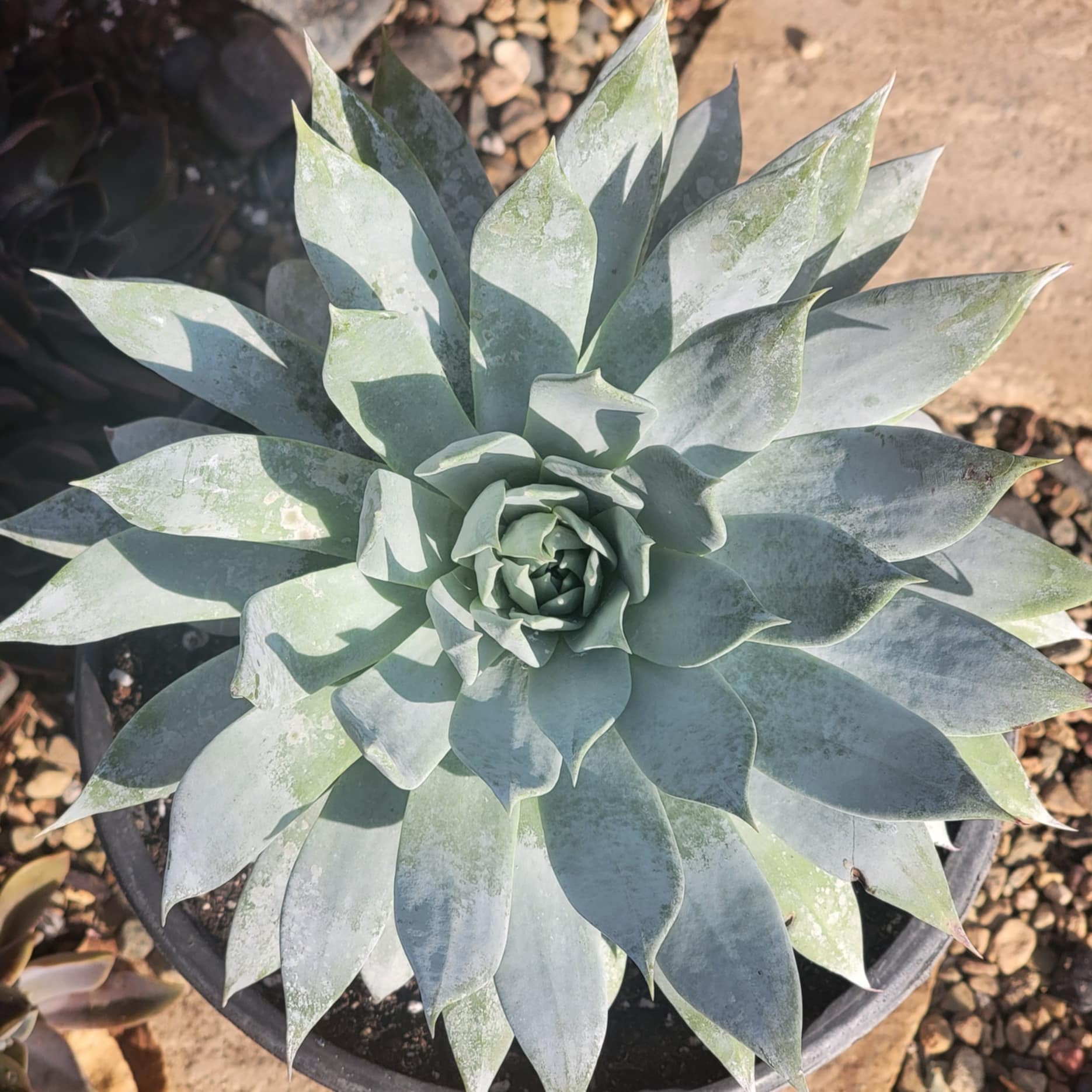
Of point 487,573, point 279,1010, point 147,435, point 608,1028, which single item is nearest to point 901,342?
point 487,573

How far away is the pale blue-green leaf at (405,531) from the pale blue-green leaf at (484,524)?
0.04 meters

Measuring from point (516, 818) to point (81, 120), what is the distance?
159cm

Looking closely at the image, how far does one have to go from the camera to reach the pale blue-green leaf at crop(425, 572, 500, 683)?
1.00 metres

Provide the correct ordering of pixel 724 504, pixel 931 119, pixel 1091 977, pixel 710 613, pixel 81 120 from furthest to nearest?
pixel 931 119 → pixel 1091 977 → pixel 81 120 → pixel 724 504 → pixel 710 613

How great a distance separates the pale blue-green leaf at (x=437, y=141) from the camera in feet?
4.41

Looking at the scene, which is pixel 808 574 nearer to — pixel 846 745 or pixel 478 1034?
pixel 846 745

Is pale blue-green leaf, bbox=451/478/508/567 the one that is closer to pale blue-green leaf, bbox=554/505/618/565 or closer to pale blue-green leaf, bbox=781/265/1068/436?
pale blue-green leaf, bbox=554/505/618/565

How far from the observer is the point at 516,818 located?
1.08 meters

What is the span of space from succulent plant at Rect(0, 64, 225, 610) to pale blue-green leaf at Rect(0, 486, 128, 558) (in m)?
0.57

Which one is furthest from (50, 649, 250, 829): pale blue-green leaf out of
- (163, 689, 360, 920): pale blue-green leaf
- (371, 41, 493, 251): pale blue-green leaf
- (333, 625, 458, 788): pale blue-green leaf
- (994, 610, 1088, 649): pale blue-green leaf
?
(994, 610, 1088, 649): pale blue-green leaf

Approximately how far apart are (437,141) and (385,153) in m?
0.15

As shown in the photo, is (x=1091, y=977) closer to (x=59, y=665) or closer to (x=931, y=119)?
(x=931, y=119)

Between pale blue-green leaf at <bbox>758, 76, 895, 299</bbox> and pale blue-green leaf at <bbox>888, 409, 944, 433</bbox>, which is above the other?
pale blue-green leaf at <bbox>758, 76, 895, 299</bbox>

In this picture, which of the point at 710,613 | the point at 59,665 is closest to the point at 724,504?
the point at 710,613
